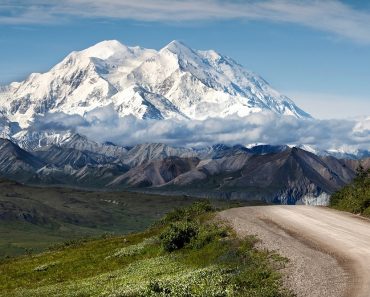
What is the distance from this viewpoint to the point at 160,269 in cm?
4000

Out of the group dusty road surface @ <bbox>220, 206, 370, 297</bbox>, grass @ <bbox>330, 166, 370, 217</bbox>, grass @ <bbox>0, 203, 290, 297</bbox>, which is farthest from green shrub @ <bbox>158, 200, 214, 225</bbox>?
grass @ <bbox>330, 166, 370, 217</bbox>

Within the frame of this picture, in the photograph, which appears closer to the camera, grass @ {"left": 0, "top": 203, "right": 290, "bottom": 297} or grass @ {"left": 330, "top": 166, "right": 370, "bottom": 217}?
grass @ {"left": 0, "top": 203, "right": 290, "bottom": 297}

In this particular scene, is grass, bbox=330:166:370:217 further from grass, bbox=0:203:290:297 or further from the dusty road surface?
grass, bbox=0:203:290:297

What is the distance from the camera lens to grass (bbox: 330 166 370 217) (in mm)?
56438

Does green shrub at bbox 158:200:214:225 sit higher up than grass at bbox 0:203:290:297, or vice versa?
green shrub at bbox 158:200:214:225

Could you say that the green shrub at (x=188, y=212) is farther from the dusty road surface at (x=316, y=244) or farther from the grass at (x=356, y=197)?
the grass at (x=356, y=197)

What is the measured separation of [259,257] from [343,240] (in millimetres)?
6664

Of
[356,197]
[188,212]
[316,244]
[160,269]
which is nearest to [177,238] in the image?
[160,269]

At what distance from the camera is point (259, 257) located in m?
35.8

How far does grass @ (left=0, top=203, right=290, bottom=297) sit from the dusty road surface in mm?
1084

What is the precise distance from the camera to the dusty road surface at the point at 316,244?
93.4ft

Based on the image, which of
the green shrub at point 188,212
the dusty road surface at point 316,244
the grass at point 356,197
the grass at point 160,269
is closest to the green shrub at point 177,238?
the grass at point 160,269

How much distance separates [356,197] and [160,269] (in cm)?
2578

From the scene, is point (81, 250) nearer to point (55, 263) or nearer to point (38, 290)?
point (55, 263)
